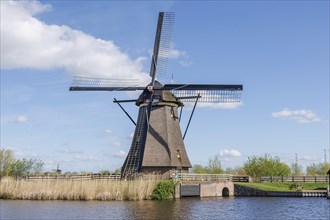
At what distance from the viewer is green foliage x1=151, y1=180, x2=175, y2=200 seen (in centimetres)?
2817

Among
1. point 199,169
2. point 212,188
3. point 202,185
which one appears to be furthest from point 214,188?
point 199,169

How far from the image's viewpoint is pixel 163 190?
28.5 meters

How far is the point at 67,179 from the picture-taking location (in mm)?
30250

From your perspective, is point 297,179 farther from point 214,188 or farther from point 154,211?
point 154,211

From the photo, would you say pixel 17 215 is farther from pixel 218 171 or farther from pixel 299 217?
pixel 218 171

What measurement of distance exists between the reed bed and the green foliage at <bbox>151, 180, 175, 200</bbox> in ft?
0.88

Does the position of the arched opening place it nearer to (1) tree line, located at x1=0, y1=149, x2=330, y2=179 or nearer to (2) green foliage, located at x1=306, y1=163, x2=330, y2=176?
(1) tree line, located at x1=0, y1=149, x2=330, y2=179

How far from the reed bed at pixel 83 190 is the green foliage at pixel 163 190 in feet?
0.88

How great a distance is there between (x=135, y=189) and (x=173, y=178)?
4.14 metres

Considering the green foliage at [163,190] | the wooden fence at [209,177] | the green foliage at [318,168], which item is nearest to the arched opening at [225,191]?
the wooden fence at [209,177]

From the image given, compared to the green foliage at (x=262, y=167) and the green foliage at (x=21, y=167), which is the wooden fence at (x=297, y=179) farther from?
the green foliage at (x=21, y=167)

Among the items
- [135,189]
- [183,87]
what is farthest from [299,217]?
[183,87]

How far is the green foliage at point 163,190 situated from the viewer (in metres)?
28.2

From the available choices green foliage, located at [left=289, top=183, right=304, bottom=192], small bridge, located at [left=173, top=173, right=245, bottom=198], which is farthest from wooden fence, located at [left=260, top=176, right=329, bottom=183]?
small bridge, located at [left=173, top=173, right=245, bottom=198]
